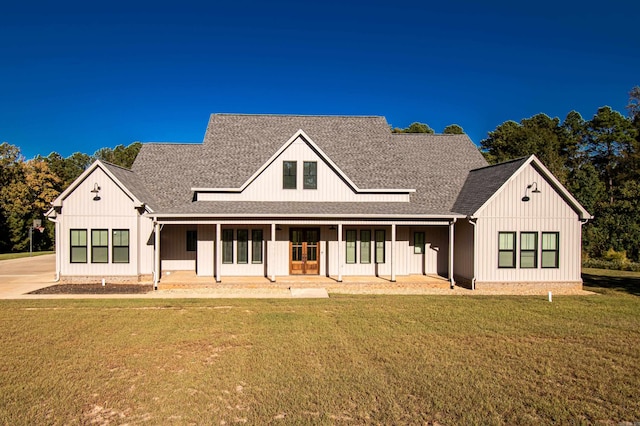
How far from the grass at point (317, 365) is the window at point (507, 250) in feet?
14.5

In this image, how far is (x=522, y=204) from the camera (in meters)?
18.1

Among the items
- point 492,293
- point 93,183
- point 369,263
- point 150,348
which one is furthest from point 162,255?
point 492,293

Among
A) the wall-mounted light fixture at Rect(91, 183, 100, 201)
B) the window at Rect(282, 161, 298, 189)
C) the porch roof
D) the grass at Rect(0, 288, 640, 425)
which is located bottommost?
the grass at Rect(0, 288, 640, 425)

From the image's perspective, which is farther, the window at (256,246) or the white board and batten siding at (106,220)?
the window at (256,246)

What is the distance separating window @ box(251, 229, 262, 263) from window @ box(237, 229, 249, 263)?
24 centimetres

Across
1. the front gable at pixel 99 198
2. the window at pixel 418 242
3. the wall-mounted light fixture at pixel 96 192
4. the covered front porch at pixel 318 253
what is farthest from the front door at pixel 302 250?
the wall-mounted light fixture at pixel 96 192

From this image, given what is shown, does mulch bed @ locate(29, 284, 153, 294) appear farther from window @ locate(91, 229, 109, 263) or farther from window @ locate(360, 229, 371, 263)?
window @ locate(360, 229, 371, 263)

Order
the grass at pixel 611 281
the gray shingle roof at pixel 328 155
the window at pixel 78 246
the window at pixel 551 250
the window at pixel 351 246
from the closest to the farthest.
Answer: the window at pixel 551 250, the grass at pixel 611 281, the window at pixel 78 246, the gray shingle roof at pixel 328 155, the window at pixel 351 246

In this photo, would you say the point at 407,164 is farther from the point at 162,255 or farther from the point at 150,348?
the point at 150,348

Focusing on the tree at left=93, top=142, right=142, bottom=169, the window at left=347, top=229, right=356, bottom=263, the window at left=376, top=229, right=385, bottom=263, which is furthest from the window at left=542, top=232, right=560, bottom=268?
the tree at left=93, top=142, right=142, bottom=169

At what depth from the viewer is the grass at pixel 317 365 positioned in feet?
21.3

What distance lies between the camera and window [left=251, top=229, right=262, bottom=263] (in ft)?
65.4

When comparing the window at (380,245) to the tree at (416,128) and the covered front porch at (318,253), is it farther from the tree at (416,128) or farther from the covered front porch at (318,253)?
the tree at (416,128)

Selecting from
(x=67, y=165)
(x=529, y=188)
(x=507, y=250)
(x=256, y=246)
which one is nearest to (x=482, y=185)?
(x=529, y=188)
